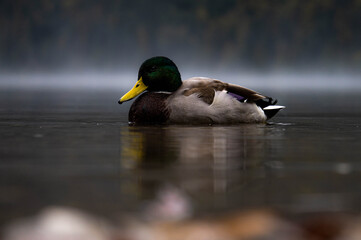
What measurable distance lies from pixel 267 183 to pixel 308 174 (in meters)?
0.62

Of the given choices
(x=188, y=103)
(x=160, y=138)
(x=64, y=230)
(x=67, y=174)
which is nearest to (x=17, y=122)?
(x=188, y=103)

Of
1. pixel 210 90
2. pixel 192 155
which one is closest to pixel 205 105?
pixel 210 90

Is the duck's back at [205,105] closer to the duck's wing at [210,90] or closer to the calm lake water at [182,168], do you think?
the duck's wing at [210,90]

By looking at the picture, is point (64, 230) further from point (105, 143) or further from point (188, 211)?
→ point (105, 143)

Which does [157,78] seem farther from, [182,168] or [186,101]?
[182,168]

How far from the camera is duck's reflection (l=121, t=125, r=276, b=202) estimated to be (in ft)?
14.5

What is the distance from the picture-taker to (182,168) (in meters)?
5.12

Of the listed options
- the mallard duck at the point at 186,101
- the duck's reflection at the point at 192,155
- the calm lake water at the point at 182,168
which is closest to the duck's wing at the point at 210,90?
the mallard duck at the point at 186,101

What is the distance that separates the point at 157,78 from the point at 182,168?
5691 millimetres

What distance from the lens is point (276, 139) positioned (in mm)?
8047

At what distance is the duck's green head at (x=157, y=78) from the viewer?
10656 millimetres

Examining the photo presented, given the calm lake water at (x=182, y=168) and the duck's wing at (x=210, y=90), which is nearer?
the calm lake water at (x=182, y=168)

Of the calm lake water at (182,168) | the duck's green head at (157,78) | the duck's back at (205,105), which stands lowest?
the calm lake water at (182,168)

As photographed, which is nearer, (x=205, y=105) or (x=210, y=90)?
(x=205, y=105)
